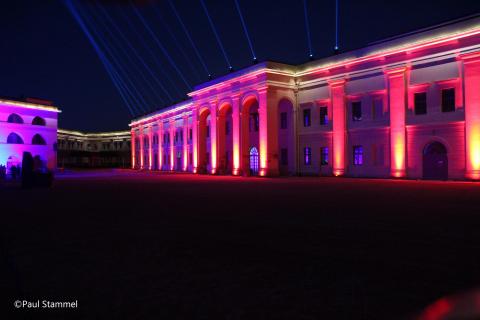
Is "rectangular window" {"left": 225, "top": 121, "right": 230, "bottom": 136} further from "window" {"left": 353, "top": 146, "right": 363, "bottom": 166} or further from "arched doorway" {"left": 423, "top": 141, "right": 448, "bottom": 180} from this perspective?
"arched doorway" {"left": 423, "top": 141, "right": 448, "bottom": 180}

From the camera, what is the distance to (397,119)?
28172 millimetres

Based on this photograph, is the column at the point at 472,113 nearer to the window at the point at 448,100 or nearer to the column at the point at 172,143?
the window at the point at 448,100

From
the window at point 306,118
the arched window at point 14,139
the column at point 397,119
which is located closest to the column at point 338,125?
the window at point 306,118

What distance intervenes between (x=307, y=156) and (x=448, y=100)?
43.2ft

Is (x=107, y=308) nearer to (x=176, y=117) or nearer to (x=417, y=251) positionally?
(x=417, y=251)

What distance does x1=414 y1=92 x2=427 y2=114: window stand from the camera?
27.0 metres

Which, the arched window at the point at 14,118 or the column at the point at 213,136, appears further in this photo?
the arched window at the point at 14,118

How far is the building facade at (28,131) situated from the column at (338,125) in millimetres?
38510

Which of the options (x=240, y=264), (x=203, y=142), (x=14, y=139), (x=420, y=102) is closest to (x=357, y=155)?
(x=420, y=102)

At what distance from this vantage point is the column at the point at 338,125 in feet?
105

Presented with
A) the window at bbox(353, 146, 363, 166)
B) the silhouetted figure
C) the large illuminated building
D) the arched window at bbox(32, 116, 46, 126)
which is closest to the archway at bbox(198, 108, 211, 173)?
the large illuminated building

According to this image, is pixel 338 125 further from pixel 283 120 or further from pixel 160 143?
pixel 160 143

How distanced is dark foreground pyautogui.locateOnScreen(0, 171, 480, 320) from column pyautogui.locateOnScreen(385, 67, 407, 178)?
19.2 meters

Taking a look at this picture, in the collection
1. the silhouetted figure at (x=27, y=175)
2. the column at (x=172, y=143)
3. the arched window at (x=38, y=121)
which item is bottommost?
the silhouetted figure at (x=27, y=175)
